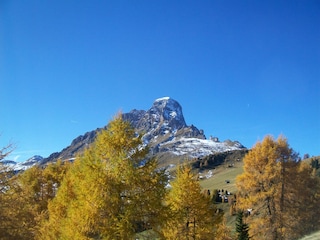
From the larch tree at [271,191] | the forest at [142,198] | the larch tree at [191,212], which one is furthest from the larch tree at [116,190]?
the larch tree at [271,191]

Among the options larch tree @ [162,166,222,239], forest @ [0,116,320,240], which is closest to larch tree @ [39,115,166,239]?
Result: forest @ [0,116,320,240]

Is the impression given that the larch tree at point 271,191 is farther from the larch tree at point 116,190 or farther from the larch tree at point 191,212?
the larch tree at point 116,190

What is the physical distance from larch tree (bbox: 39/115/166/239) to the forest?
0.17 ft

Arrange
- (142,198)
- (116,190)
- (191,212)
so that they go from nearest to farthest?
1. (116,190)
2. (142,198)
3. (191,212)

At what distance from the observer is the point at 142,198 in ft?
58.6

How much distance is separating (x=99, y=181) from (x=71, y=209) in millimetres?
2813

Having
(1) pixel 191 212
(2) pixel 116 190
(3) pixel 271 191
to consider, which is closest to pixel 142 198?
(2) pixel 116 190

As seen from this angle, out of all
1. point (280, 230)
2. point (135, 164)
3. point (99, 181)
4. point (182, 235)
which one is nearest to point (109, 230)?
point (99, 181)

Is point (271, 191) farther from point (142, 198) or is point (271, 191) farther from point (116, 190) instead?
point (116, 190)

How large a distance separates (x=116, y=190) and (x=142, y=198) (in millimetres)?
1644

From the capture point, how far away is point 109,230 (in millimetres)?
16734

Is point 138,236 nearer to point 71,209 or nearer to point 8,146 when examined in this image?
point 71,209

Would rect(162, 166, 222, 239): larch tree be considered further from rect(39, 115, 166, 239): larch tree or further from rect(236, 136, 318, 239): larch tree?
rect(39, 115, 166, 239): larch tree

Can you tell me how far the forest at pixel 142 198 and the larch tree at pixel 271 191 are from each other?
87 mm
